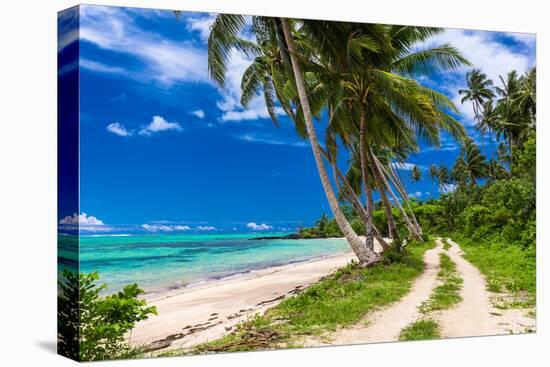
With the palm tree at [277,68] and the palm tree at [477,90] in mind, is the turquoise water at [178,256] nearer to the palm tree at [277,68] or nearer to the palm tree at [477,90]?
the palm tree at [277,68]

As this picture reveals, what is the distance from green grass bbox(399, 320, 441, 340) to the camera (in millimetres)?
7219

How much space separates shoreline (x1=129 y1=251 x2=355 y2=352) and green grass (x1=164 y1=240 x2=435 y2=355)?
0.09m

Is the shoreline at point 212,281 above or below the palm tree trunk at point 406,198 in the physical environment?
below

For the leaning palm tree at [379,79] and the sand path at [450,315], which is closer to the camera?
the sand path at [450,315]

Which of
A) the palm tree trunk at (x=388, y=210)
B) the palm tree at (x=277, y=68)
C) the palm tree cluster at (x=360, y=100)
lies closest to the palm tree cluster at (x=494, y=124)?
the palm tree cluster at (x=360, y=100)

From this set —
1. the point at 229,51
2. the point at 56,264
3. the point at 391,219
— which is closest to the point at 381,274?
the point at 391,219

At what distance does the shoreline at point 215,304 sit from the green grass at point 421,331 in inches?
40.6

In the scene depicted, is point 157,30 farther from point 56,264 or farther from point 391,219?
point 391,219

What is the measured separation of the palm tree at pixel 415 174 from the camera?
7863 millimetres

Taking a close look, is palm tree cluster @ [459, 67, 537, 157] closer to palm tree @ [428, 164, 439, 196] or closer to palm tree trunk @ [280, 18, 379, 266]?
palm tree @ [428, 164, 439, 196]

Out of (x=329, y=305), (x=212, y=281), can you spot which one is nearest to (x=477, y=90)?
(x=329, y=305)

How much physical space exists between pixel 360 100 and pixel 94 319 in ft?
12.8

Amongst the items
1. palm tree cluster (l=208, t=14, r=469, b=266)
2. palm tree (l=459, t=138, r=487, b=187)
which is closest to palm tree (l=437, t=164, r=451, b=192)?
palm tree (l=459, t=138, r=487, b=187)

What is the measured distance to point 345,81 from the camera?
809 centimetres
